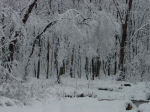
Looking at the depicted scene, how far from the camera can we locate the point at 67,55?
72.8 ft

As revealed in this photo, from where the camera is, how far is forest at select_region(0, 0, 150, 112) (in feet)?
26.0

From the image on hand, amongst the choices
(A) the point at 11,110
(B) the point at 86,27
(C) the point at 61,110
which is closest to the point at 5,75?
(A) the point at 11,110

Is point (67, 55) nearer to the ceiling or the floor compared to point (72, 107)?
nearer to the ceiling

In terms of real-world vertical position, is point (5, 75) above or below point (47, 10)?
below

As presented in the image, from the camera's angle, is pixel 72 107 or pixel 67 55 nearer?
pixel 72 107

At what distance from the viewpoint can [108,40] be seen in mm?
24625

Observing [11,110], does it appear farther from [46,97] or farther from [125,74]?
[125,74]

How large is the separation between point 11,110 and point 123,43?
48.5 feet

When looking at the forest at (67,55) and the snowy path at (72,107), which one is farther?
the forest at (67,55)

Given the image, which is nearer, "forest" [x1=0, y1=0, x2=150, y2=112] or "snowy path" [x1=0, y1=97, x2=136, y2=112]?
"snowy path" [x1=0, y1=97, x2=136, y2=112]

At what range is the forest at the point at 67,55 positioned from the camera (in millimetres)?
7926

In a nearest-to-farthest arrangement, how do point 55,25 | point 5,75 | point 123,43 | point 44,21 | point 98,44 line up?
point 5,75
point 55,25
point 123,43
point 44,21
point 98,44

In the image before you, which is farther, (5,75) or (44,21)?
(44,21)

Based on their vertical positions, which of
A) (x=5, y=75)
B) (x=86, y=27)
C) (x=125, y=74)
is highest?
(x=86, y=27)
